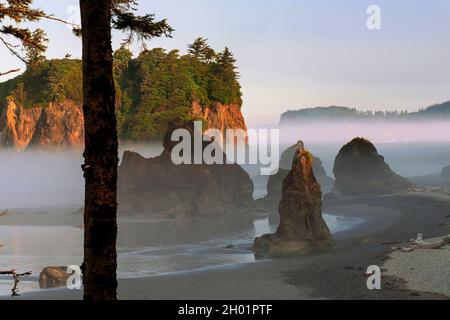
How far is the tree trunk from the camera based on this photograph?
34.4 feet

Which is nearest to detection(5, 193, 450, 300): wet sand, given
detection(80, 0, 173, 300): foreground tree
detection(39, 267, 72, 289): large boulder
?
detection(39, 267, 72, 289): large boulder

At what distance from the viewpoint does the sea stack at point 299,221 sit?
44.6 m

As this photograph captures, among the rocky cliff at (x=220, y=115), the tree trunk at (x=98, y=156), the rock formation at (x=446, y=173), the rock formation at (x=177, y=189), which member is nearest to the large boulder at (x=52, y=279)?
the tree trunk at (x=98, y=156)

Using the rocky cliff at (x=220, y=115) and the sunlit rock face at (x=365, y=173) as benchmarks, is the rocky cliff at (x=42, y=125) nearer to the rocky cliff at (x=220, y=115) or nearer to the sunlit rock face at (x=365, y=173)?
the rocky cliff at (x=220, y=115)

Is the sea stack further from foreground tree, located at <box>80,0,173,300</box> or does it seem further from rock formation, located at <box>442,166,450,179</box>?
rock formation, located at <box>442,166,450,179</box>

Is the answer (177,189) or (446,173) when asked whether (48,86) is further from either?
(446,173)

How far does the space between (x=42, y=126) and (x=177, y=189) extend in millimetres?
57889

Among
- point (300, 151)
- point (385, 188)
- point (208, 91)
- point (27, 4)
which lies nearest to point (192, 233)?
point (300, 151)

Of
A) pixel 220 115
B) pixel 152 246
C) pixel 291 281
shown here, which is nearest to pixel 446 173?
pixel 220 115

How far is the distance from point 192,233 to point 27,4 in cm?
5434

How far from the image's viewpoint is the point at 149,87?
14725cm

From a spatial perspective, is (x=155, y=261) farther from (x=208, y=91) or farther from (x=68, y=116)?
(x=208, y=91)

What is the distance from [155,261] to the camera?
1884 inches

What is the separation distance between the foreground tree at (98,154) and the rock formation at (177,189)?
7475 cm
